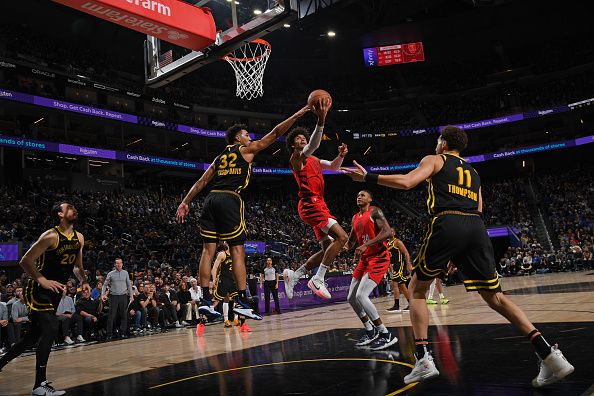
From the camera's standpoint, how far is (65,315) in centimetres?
1095

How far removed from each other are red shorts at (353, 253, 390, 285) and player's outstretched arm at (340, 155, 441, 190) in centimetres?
289

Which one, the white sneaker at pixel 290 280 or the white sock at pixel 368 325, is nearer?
the white sock at pixel 368 325

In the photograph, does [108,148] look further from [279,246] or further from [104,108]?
[279,246]

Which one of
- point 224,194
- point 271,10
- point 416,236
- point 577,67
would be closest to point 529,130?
point 577,67

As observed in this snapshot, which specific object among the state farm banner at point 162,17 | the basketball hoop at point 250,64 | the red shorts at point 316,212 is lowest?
the red shorts at point 316,212

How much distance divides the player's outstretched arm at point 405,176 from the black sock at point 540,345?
1.47m

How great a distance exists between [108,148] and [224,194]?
24.3 meters

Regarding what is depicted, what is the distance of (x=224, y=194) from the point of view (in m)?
6.46

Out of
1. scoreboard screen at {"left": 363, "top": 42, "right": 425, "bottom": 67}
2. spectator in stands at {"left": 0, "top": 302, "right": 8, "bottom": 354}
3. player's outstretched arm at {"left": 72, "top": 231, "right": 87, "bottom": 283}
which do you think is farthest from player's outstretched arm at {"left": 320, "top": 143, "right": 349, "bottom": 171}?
scoreboard screen at {"left": 363, "top": 42, "right": 425, "bottom": 67}

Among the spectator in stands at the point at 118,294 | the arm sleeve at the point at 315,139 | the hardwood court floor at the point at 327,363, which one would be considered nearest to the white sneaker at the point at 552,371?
the hardwood court floor at the point at 327,363

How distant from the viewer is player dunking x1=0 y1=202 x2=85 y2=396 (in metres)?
5.18

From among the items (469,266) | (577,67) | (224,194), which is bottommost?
(469,266)

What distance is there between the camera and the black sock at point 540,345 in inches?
148

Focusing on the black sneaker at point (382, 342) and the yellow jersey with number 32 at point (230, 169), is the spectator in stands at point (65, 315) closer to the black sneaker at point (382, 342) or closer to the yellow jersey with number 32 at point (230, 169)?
Result: the yellow jersey with number 32 at point (230, 169)
